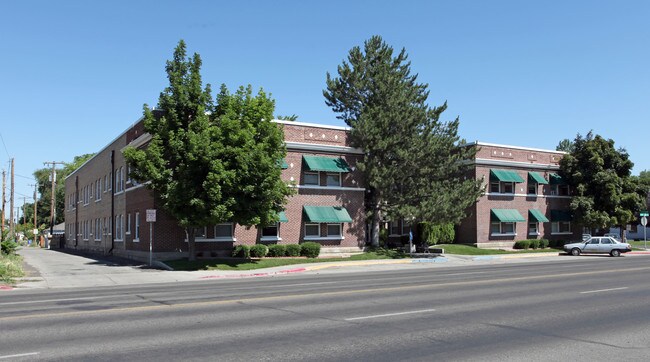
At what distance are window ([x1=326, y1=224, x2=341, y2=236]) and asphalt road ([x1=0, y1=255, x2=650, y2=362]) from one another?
64.7 ft

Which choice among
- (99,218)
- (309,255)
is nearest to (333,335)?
(309,255)

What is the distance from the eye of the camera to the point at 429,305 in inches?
519

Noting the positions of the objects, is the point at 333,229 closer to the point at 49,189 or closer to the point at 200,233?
the point at 200,233

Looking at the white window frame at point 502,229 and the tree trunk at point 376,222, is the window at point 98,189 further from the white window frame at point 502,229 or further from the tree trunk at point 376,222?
the white window frame at point 502,229

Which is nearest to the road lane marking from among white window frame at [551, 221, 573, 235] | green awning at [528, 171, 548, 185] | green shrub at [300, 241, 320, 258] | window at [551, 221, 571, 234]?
green shrub at [300, 241, 320, 258]

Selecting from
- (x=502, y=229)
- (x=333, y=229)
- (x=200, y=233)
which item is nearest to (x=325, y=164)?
(x=333, y=229)

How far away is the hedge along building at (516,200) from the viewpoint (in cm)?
4431

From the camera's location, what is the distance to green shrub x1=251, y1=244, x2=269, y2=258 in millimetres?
32844

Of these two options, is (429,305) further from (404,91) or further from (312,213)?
(404,91)

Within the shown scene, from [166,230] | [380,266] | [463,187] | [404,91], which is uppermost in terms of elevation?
[404,91]

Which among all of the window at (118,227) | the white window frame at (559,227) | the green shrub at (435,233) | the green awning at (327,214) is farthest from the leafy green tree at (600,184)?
the window at (118,227)

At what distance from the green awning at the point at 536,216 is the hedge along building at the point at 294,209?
674 inches

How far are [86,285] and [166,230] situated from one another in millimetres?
9994

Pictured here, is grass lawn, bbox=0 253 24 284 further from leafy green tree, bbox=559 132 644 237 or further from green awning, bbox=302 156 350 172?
leafy green tree, bbox=559 132 644 237
